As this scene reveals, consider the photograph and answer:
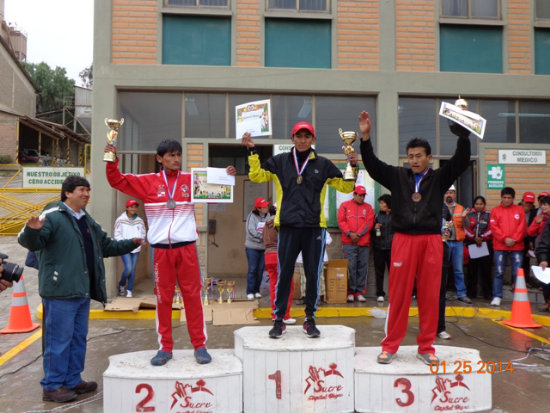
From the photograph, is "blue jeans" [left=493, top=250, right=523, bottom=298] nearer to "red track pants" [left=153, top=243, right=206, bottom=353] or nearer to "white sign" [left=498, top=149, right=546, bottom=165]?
"white sign" [left=498, top=149, right=546, bottom=165]

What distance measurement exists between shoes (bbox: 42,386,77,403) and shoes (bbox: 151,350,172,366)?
0.89m

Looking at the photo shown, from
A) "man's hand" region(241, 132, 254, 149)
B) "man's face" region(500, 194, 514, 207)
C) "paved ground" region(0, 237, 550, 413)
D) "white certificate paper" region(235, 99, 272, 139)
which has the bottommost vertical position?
"paved ground" region(0, 237, 550, 413)

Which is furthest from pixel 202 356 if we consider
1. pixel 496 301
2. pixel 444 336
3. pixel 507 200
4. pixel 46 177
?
pixel 46 177

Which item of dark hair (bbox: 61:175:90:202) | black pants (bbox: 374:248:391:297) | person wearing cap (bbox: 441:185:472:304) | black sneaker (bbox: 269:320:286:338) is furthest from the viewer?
black pants (bbox: 374:248:391:297)

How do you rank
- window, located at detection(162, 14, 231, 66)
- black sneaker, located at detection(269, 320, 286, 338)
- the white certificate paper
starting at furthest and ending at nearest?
window, located at detection(162, 14, 231, 66)
the white certificate paper
black sneaker, located at detection(269, 320, 286, 338)

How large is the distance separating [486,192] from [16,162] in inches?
1025

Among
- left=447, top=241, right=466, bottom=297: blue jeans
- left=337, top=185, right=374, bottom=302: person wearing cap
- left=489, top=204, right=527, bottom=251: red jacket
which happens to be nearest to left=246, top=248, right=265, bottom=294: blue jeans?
left=337, top=185, right=374, bottom=302: person wearing cap

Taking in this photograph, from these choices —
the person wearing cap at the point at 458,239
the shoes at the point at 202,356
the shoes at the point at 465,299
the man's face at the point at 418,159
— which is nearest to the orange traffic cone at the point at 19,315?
the shoes at the point at 202,356

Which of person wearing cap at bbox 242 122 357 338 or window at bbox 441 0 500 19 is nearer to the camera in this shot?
person wearing cap at bbox 242 122 357 338

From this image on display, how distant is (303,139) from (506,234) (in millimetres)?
5292

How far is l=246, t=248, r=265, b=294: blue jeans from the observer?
8555 millimetres

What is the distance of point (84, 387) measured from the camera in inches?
168

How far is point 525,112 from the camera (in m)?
9.53

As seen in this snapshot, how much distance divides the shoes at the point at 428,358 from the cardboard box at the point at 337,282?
414 centimetres
